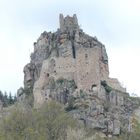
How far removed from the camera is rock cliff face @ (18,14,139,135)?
433 feet

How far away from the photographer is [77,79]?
140m

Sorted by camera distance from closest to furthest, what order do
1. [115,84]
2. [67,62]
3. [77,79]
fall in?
1. [77,79]
2. [67,62]
3. [115,84]

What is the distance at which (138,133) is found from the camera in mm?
88438

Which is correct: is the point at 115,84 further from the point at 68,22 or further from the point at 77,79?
the point at 68,22

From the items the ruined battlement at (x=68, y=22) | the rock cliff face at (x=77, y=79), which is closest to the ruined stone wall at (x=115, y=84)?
the rock cliff face at (x=77, y=79)

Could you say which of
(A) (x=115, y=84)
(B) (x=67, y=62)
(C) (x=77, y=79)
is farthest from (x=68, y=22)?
(C) (x=77, y=79)

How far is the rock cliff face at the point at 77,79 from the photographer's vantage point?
13212cm

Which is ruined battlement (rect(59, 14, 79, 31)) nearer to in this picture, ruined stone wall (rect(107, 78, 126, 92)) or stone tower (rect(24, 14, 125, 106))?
stone tower (rect(24, 14, 125, 106))

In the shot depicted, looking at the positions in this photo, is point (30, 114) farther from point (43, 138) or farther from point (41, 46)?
point (41, 46)

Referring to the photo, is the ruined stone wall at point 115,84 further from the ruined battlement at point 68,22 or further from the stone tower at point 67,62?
the ruined battlement at point 68,22

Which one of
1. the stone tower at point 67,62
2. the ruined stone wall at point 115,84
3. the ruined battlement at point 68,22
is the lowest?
the ruined stone wall at point 115,84

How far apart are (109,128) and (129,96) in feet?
55.4

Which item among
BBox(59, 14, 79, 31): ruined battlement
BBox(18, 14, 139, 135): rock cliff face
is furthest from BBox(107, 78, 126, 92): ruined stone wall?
BBox(59, 14, 79, 31): ruined battlement

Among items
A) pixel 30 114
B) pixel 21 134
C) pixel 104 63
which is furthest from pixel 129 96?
pixel 21 134
